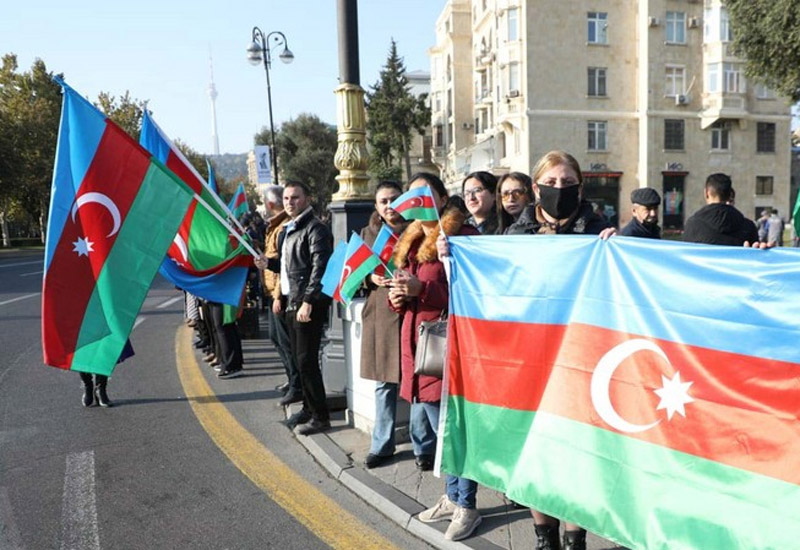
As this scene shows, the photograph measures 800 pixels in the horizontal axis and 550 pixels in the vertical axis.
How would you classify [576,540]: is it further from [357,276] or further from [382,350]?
[357,276]

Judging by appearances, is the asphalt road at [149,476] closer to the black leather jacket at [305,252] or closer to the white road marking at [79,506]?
the white road marking at [79,506]

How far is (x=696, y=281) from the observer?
2.39 metres

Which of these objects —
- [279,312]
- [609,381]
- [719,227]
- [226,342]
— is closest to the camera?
[609,381]

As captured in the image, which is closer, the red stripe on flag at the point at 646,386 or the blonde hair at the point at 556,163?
the red stripe on flag at the point at 646,386

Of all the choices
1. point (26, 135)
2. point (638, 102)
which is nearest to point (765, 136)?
point (638, 102)

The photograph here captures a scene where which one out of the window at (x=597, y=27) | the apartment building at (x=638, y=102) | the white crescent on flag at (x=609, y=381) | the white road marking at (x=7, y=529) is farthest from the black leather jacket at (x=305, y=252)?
the window at (x=597, y=27)

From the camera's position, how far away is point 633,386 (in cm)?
254

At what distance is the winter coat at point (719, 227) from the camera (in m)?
4.18

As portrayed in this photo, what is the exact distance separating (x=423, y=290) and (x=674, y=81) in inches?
1484

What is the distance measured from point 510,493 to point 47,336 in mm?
3364

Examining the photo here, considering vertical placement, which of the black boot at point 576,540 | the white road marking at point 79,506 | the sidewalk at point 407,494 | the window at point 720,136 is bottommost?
the white road marking at point 79,506

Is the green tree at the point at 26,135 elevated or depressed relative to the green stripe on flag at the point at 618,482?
elevated

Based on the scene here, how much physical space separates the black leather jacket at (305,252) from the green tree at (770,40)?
54.2 ft

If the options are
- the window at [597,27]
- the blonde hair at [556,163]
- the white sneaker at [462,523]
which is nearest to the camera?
the blonde hair at [556,163]
